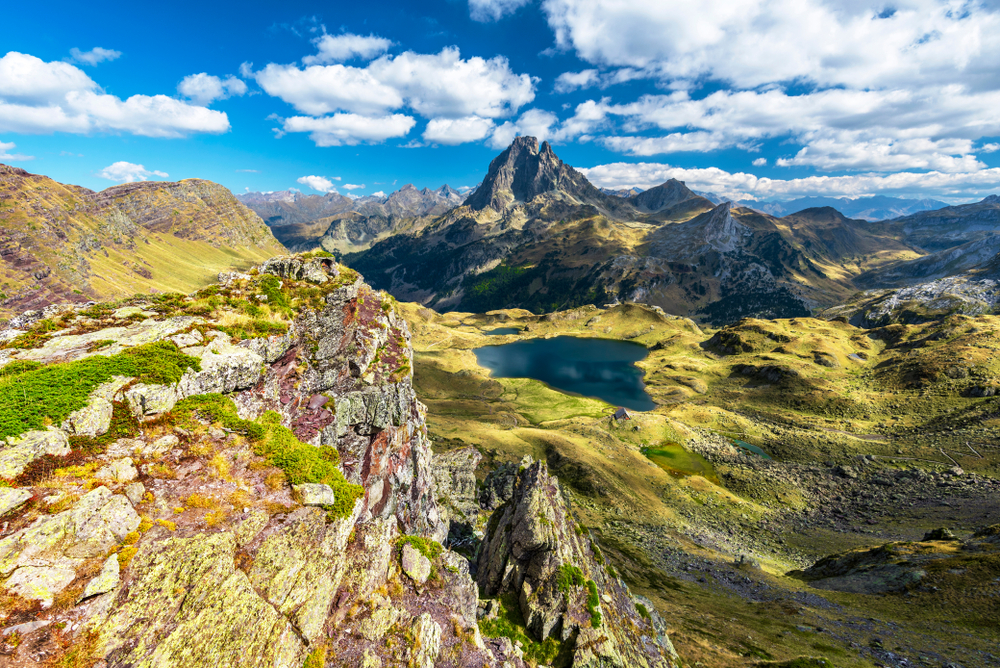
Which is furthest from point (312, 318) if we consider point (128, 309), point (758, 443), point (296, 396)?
point (758, 443)

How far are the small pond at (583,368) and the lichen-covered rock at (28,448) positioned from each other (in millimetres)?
125035

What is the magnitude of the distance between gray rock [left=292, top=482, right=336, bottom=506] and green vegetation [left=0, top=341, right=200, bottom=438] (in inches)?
290

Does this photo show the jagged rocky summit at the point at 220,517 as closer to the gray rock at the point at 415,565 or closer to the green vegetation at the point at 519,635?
the gray rock at the point at 415,565

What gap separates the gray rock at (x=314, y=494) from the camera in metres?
14.2

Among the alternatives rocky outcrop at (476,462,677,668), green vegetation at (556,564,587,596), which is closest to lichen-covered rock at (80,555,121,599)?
rocky outcrop at (476,462,677,668)

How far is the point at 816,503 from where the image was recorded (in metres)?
60.9

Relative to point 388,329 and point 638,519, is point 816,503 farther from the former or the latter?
point 388,329

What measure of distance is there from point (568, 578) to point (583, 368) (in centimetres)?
14748

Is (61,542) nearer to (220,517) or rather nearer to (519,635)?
(220,517)

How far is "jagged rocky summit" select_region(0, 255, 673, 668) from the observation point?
30.2 feet

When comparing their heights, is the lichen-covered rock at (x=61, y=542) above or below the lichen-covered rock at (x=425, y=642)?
above

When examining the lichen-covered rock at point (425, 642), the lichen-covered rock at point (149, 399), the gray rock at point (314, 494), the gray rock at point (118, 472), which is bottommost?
the lichen-covered rock at point (425, 642)

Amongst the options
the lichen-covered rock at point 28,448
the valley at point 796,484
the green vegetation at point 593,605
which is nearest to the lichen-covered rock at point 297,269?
the lichen-covered rock at point 28,448

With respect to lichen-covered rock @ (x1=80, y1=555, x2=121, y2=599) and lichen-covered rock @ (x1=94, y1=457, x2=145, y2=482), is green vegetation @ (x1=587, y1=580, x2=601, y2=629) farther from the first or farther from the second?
lichen-covered rock @ (x1=94, y1=457, x2=145, y2=482)
